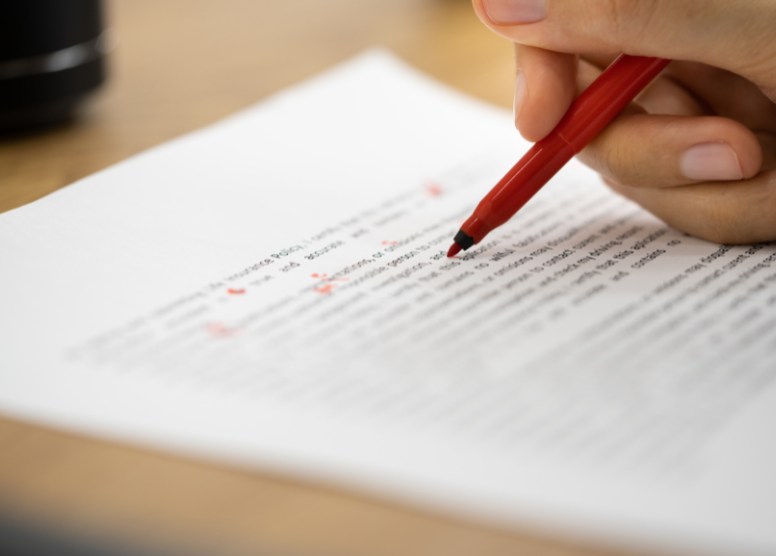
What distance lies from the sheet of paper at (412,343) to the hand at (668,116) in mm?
28

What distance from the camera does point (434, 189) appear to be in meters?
0.56

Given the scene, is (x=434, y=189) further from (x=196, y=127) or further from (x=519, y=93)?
(x=196, y=127)

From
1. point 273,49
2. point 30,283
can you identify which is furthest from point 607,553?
point 273,49

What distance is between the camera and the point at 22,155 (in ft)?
1.96

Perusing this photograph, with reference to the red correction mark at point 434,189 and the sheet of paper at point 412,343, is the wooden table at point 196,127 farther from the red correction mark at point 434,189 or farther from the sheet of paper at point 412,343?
the red correction mark at point 434,189

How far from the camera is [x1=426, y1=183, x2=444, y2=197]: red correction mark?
551 millimetres

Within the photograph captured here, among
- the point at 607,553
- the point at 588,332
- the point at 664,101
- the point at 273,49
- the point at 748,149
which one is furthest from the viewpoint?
the point at 273,49

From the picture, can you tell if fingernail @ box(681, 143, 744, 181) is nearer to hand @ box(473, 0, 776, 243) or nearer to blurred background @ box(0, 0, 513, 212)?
hand @ box(473, 0, 776, 243)

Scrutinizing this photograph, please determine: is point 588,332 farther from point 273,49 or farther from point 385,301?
point 273,49

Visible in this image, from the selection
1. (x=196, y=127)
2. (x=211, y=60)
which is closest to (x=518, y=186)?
(x=196, y=127)

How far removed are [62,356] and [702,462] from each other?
27 centimetres

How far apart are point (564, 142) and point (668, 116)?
8cm

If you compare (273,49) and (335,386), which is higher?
(273,49)

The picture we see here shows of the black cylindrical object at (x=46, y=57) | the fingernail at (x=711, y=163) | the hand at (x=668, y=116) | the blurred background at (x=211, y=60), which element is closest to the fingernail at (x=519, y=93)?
the hand at (x=668, y=116)
